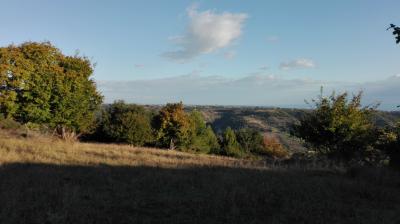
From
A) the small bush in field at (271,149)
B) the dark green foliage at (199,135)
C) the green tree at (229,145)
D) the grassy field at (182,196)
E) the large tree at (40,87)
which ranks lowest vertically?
the small bush in field at (271,149)

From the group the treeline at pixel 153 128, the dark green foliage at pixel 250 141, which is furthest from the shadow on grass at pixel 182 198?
the dark green foliage at pixel 250 141

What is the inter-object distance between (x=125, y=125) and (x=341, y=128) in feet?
87.7

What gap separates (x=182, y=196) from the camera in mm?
10031

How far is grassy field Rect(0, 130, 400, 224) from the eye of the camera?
8.12 meters

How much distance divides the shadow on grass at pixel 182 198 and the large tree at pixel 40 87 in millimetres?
20468

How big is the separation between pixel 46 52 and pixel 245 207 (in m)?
29.9

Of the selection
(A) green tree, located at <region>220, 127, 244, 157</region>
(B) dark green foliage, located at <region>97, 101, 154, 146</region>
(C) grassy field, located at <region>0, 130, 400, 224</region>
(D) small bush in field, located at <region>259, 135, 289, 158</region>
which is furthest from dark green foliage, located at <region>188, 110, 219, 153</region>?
(C) grassy field, located at <region>0, 130, 400, 224</region>

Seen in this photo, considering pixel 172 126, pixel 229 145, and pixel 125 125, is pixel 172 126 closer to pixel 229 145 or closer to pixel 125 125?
pixel 125 125

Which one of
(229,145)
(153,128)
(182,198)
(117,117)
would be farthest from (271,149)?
(182,198)

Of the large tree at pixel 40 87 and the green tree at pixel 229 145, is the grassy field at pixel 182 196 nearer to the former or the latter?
the large tree at pixel 40 87

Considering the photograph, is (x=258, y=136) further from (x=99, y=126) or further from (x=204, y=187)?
(x=204, y=187)

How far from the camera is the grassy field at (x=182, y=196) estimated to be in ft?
26.6

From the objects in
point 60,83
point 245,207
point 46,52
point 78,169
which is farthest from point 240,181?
point 46,52

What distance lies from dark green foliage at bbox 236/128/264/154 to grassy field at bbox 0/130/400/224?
6233 cm
